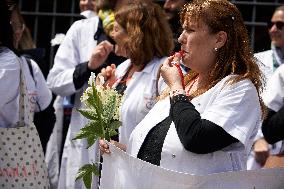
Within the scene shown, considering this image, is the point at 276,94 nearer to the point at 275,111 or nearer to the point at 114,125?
the point at 275,111

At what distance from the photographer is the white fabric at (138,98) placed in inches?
212

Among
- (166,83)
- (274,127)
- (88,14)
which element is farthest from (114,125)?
(88,14)

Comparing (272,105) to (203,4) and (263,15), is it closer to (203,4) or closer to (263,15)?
(203,4)

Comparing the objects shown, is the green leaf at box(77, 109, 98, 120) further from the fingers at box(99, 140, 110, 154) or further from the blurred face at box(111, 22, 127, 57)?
the blurred face at box(111, 22, 127, 57)

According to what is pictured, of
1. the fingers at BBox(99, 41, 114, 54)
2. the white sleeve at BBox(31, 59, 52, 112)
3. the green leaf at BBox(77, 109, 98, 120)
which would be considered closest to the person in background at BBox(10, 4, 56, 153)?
the white sleeve at BBox(31, 59, 52, 112)

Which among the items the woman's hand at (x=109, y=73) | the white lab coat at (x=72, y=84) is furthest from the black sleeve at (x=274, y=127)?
the white lab coat at (x=72, y=84)

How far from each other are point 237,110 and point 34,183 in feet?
5.09

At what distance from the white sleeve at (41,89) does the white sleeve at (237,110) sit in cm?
254

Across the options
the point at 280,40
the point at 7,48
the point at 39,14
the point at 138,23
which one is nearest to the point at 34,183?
the point at 7,48

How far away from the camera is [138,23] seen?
5508 millimetres

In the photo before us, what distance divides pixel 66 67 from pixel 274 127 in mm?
1829

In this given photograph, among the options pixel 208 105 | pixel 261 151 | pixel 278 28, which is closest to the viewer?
pixel 208 105

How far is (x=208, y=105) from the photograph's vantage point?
3.92 meters

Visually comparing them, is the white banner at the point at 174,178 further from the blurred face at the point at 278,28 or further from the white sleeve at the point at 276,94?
the blurred face at the point at 278,28
